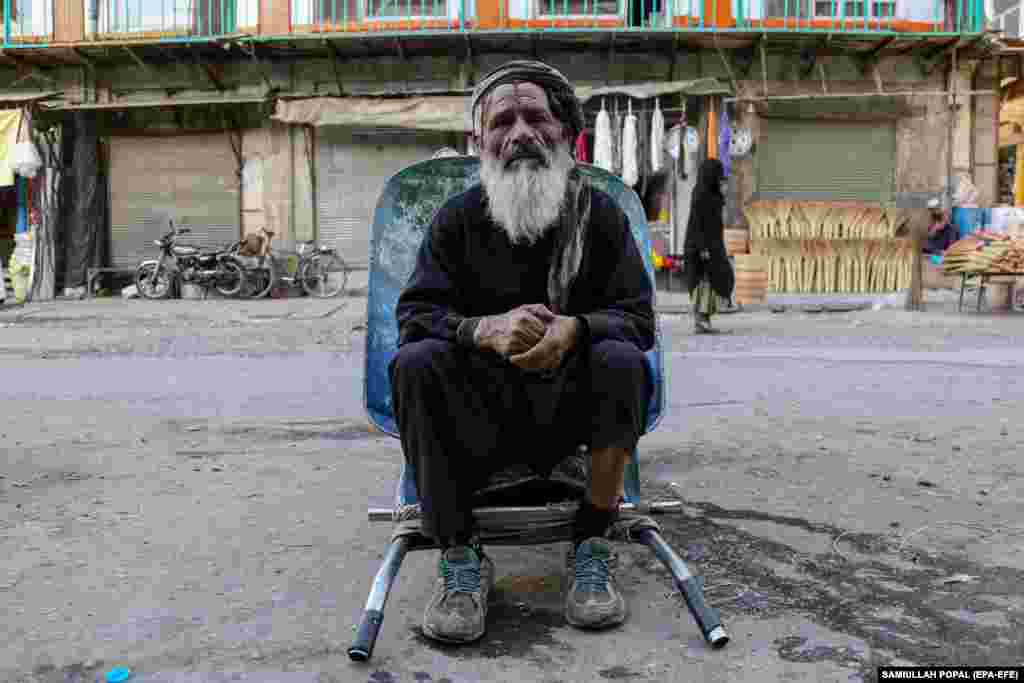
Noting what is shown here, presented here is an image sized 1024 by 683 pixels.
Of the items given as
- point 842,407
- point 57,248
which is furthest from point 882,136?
point 57,248

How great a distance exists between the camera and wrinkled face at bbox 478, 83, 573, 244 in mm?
2592

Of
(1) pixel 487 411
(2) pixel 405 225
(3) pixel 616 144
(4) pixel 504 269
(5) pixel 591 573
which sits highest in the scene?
(3) pixel 616 144

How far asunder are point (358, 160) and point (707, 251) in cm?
803

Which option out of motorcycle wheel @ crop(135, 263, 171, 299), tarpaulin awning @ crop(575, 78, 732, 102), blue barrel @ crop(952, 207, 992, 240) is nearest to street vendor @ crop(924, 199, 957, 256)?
blue barrel @ crop(952, 207, 992, 240)

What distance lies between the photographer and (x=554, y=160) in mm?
2693

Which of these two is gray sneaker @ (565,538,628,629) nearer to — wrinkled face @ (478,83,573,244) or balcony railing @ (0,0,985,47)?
wrinkled face @ (478,83,573,244)

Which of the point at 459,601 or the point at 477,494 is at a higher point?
the point at 477,494

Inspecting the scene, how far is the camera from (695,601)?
7.44 ft

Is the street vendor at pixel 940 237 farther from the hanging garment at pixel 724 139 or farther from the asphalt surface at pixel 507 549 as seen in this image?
the asphalt surface at pixel 507 549

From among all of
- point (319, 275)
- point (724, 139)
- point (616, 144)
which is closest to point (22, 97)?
point (319, 275)

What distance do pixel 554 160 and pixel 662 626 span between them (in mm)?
1185

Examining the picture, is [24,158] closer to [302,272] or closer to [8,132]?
[8,132]

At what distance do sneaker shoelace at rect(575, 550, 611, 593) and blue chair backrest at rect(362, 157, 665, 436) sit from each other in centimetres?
60

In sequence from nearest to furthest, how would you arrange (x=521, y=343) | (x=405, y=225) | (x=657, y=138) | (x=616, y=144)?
(x=521, y=343), (x=405, y=225), (x=657, y=138), (x=616, y=144)
